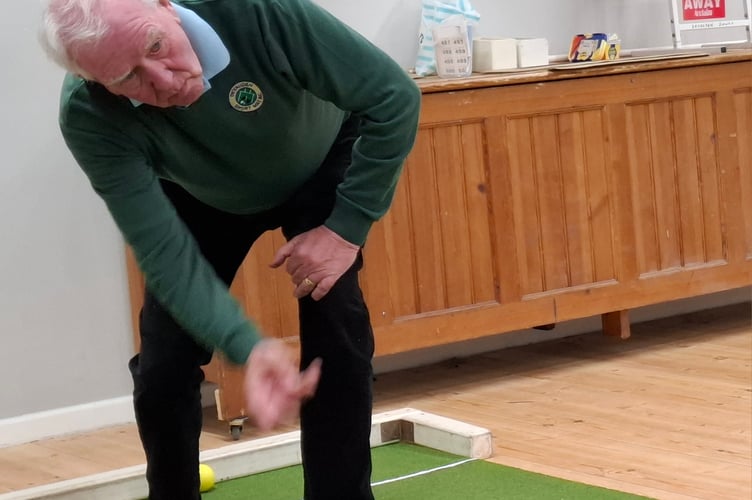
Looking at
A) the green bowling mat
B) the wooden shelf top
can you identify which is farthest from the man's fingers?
the wooden shelf top

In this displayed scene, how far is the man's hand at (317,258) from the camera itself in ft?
5.54

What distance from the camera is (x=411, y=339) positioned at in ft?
10.2

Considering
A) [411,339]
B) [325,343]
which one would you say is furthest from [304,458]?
[411,339]

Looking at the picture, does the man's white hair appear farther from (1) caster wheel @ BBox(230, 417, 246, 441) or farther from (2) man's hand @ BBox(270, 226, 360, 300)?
(1) caster wheel @ BBox(230, 417, 246, 441)

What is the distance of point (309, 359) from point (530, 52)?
1.83 meters

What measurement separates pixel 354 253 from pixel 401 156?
16 cm

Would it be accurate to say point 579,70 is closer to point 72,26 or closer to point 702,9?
point 702,9

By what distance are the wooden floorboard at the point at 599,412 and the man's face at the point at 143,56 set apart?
4.09ft

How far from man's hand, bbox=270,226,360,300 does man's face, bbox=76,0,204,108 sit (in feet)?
0.97

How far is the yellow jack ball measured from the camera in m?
2.38

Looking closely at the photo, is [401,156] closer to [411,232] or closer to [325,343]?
[325,343]

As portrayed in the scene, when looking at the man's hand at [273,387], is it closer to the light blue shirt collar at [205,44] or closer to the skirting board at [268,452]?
the light blue shirt collar at [205,44]

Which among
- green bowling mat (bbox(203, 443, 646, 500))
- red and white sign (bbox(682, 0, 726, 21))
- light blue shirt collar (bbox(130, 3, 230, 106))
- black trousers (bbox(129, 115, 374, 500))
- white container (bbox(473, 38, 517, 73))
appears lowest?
green bowling mat (bbox(203, 443, 646, 500))

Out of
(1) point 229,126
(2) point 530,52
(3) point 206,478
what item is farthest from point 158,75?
(2) point 530,52
